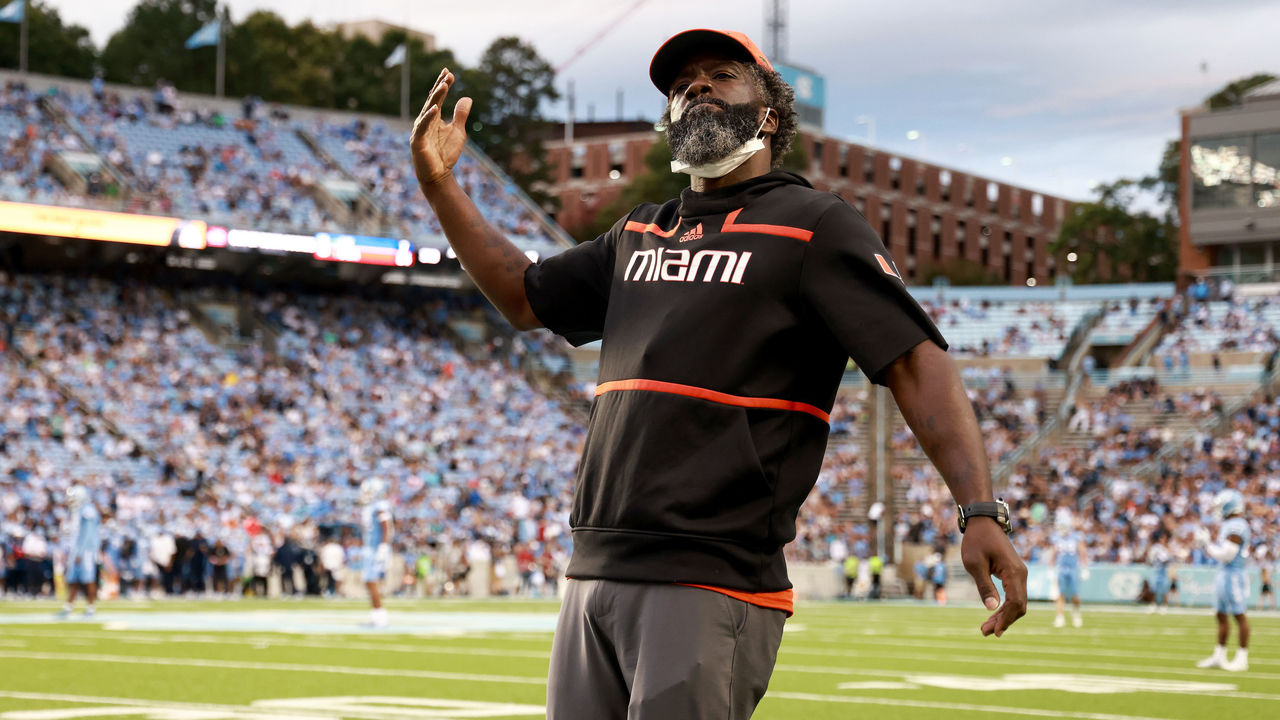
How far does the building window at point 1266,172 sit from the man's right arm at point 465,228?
167 feet

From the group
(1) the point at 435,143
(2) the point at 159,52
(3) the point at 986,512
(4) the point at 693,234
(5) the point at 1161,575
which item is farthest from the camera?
(2) the point at 159,52

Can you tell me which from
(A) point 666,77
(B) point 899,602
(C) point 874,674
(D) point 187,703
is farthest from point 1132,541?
(A) point 666,77

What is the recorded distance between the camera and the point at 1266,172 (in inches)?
2008

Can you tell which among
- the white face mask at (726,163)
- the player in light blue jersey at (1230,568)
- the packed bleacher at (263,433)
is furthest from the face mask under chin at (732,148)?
the packed bleacher at (263,433)

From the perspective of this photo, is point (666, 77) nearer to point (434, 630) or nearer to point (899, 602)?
point (434, 630)

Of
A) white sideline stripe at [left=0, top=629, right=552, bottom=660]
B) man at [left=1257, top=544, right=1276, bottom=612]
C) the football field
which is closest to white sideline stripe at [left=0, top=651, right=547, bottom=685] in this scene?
the football field

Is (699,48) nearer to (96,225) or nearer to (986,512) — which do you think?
(986,512)

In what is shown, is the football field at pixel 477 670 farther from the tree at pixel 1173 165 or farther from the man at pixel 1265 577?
the tree at pixel 1173 165

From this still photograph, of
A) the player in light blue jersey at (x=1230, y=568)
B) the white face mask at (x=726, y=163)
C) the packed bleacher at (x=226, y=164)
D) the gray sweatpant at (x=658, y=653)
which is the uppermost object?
the packed bleacher at (x=226, y=164)

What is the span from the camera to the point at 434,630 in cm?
1844

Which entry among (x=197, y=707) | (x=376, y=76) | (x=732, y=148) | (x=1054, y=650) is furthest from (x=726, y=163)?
(x=376, y=76)

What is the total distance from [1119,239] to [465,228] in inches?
2926

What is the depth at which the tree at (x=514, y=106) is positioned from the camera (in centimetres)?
6556

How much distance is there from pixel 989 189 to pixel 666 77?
94.7 m
